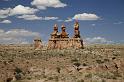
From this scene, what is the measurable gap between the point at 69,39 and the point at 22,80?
4607cm

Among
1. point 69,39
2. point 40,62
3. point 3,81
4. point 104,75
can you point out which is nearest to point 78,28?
point 69,39

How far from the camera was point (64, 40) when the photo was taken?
247ft

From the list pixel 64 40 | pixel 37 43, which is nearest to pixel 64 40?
pixel 64 40

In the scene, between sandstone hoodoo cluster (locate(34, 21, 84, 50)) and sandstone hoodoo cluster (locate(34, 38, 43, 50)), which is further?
sandstone hoodoo cluster (locate(34, 38, 43, 50))

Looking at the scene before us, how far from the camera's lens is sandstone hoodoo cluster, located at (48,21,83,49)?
73.9 meters

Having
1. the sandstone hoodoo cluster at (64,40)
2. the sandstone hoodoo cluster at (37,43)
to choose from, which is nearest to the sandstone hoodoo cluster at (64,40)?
the sandstone hoodoo cluster at (64,40)

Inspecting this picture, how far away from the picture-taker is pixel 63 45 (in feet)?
248

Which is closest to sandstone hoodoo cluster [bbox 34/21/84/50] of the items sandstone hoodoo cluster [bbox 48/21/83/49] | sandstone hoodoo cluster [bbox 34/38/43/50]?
sandstone hoodoo cluster [bbox 48/21/83/49]

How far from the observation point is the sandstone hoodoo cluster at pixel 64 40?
73.9 meters

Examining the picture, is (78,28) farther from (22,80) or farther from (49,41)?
(22,80)

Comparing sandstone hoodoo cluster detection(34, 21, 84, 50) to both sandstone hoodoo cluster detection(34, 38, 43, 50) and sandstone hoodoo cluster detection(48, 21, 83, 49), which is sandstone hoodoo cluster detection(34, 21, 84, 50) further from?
sandstone hoodoo cluster detection(34, 38, 43, 50)

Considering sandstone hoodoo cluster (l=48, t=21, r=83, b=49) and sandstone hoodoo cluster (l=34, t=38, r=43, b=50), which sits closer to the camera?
sandstone hoodoo cluster (l=48, t=21, r=83, b=49)

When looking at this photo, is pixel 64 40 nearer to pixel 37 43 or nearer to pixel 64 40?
pixel 64 40

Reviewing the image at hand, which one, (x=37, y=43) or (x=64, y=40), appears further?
(x=37, y=43)
